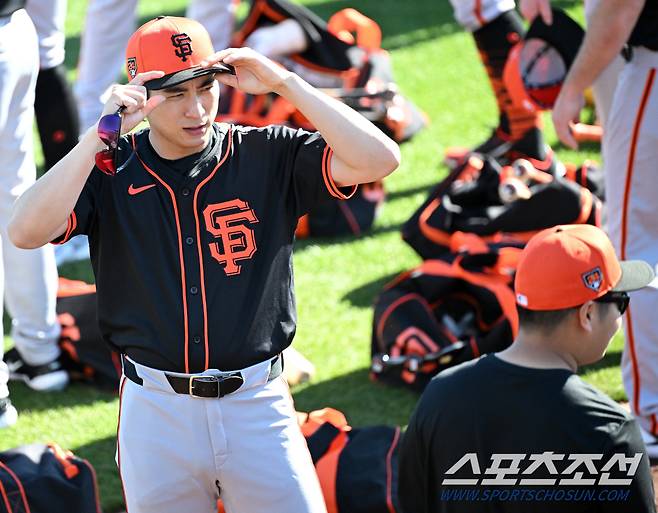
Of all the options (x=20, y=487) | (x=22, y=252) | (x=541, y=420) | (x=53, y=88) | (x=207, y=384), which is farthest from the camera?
(x=53, y=88)

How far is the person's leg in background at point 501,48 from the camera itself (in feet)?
20.9

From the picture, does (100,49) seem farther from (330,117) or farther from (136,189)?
(330,117)

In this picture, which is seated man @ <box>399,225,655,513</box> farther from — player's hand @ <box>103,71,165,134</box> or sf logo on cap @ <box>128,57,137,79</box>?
sf logo on cap @ <box>128,57,137,79</box>

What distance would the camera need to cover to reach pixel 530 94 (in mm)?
4941

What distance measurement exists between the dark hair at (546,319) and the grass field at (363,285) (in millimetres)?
1792

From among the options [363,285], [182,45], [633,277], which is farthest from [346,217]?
[182,45]

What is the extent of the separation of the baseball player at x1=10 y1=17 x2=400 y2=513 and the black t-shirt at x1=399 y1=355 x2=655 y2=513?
39cm

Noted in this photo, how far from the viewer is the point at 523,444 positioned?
2713mm

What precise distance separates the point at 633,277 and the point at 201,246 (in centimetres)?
120

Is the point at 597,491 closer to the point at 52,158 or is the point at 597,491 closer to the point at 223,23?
the point at 52,158

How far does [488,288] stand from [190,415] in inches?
87.8

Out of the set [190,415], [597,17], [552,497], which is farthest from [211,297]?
[597,17]

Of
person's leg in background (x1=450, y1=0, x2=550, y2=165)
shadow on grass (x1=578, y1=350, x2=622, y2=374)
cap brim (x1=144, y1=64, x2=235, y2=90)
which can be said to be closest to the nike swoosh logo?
cap brim (x1=144, y1=64, x2=235, y2=90)

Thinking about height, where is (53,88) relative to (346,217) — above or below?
above
